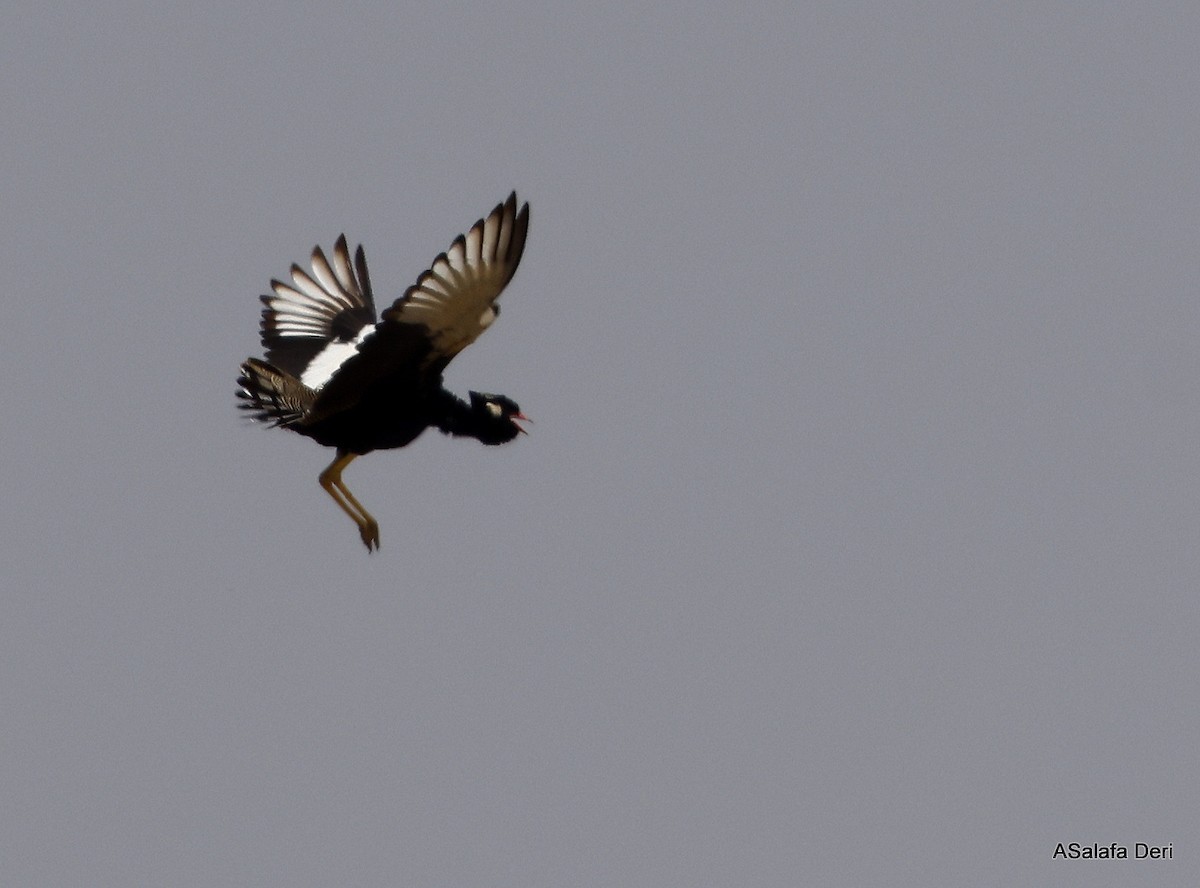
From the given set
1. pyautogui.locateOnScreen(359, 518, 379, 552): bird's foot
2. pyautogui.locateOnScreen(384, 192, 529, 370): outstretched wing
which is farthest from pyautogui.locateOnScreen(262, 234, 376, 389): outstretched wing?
pyautogui.locateOnScreen(384, 192, 529, 370): outstretched wing

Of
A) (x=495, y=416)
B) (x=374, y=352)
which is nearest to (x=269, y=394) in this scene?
(x=374, y=352)

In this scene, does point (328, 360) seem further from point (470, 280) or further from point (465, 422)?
point (470, 280)

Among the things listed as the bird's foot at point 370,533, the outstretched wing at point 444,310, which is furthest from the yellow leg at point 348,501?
the outstretched wing at point 444,310

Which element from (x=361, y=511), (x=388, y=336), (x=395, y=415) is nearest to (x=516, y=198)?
(x=388, y=336)

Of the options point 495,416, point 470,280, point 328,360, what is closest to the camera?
point 470,280

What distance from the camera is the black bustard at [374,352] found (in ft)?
43.7

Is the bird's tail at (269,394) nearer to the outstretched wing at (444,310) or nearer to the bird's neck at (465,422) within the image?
the outstretched wing at (444,310)

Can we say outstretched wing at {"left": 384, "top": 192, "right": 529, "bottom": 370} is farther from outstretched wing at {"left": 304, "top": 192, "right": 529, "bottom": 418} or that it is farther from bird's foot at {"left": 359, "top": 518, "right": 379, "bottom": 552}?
bird's foot at {"left": 359, "top": 518, "right": 379, "bottom": 552}

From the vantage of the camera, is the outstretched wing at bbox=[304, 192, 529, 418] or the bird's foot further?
→ the bird's foot

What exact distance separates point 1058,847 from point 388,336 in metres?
7.69

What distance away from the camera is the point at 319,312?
700 inches

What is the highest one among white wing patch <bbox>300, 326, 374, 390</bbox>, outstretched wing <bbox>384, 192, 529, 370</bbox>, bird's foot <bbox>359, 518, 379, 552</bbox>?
outstretched wing <bbox>384, 192, 529, 370</bbox>

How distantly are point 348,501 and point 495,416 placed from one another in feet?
6.70

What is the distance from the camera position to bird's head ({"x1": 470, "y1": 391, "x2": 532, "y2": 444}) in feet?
51.6
